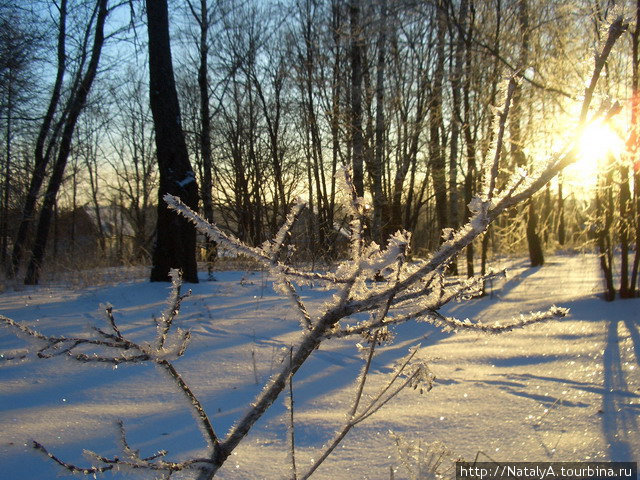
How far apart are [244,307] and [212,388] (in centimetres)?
208

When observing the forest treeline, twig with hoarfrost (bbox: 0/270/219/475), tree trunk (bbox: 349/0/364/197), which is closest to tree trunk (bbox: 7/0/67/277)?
the forest treeline

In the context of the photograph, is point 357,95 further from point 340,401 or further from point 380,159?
point 340,401

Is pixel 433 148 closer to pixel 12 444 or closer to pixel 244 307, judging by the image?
pixel 244 307

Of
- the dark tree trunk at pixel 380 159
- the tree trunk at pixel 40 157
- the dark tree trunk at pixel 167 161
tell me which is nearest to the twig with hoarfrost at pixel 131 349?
the dark tree trunk at pixel 167 161

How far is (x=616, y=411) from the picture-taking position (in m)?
1.71

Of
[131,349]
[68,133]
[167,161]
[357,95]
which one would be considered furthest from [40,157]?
[131,349]

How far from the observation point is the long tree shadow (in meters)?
1.41

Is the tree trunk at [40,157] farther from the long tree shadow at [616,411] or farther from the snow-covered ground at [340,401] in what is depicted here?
the long tree shadow at [616,411]

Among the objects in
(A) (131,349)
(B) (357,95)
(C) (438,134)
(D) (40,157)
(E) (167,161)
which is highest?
(B) (357,95)

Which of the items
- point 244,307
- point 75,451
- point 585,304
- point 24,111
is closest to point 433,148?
point 585,304

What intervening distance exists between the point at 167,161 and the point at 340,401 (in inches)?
167

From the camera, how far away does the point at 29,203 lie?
25.1 feet

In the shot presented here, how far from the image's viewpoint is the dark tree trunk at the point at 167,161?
17.1 feet

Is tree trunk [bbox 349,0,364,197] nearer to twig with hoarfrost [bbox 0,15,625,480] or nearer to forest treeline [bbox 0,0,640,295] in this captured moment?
forest treeline [bbox 0,0,640,295]
